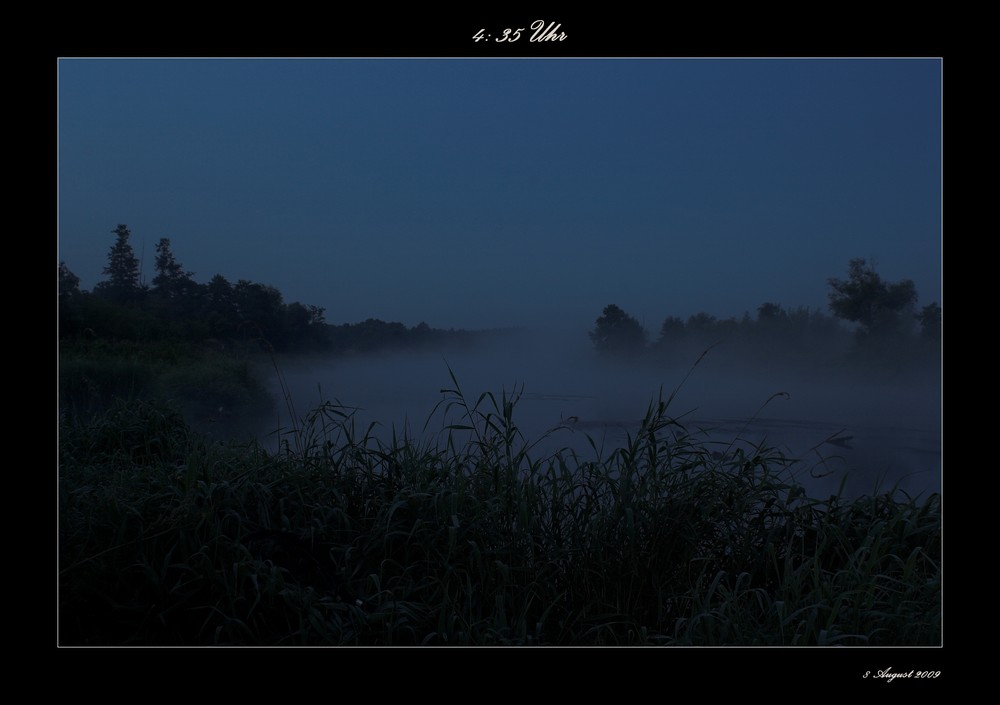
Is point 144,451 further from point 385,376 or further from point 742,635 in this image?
point 742,635

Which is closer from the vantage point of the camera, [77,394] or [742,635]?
[742,635]

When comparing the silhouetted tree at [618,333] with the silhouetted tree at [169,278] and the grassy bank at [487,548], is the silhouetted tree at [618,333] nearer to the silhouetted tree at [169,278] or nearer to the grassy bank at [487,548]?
the grassy bank at [487,548]

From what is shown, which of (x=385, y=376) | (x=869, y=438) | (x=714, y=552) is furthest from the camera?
(x=385, y=376)

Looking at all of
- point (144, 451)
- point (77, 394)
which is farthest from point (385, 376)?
point (77, 394)

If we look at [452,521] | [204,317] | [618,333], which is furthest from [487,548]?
[204,317]

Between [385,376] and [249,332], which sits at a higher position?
[249,332]

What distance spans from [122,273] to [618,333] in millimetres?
2395

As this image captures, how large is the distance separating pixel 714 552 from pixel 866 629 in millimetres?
557

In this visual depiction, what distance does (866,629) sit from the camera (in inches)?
79.2

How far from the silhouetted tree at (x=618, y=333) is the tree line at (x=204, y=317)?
67 centimetres

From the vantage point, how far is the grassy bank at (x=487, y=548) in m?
2.08

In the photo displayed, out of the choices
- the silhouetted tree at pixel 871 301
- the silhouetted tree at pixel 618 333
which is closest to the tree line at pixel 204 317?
the silhouetted tree at pixel 618 333

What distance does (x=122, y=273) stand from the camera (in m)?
2.99
